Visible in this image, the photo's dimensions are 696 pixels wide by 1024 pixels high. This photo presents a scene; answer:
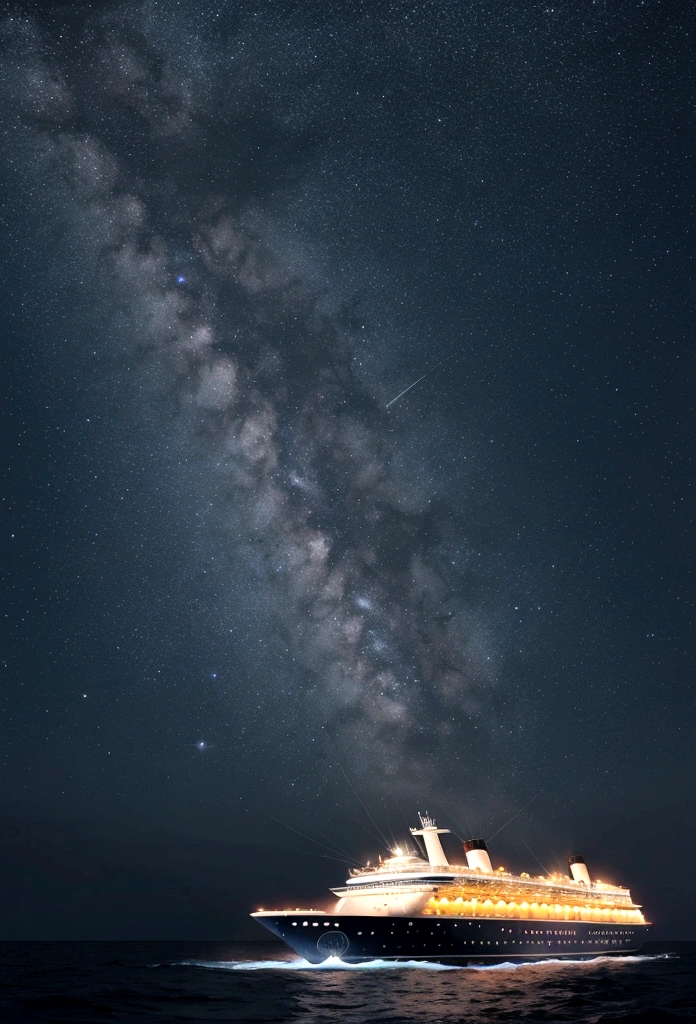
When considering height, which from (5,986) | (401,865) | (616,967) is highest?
(401,865)

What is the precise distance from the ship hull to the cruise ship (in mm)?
83

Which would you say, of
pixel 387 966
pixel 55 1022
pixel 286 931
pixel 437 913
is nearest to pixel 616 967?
pixel 437 913

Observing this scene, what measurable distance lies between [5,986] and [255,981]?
2101 centimetres

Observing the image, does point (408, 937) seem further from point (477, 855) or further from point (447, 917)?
point (477, 855)

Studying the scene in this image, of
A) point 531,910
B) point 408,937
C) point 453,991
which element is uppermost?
point 531,910

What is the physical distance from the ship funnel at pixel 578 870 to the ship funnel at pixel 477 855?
22861 millimetres

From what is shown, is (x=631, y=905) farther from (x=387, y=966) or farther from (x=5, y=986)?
(x=5, y=986)

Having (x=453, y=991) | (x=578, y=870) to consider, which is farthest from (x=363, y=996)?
(x=578, y=870)

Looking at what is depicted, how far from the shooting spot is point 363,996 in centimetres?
4478

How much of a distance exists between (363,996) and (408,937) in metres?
18.8

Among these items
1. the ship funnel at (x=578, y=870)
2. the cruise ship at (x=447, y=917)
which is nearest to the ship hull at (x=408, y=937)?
the cruise ship at (x=447, y=917)

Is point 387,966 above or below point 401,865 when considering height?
below

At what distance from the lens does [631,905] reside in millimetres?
101062

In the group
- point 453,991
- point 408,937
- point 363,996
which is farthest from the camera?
point 408,937
